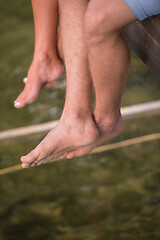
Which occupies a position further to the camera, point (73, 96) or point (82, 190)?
point (82, 190)

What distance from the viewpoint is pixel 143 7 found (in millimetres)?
917

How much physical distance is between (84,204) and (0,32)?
1653 millimetres

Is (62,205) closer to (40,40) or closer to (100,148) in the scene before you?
(100,148)

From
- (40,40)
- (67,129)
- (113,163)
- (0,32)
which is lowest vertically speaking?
(113,163)

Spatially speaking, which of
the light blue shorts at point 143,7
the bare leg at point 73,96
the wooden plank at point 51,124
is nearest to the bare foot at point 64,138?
the bare leg at point 73,96

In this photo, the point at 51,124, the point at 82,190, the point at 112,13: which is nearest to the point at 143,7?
the point at 112,13

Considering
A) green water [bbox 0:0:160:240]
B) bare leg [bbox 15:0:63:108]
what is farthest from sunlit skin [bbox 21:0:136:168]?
green water [bbox 0:0:160:240]

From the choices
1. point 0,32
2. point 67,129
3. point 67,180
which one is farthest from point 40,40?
point 0,32

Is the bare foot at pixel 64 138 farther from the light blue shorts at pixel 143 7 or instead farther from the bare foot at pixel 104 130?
the light blue shorts at pixel 143 7

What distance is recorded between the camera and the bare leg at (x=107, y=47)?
973mm

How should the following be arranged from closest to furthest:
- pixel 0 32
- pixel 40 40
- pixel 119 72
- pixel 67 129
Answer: pixel 119 72 < pixel 67 129 < pixel 40 40 < pixel 0 32

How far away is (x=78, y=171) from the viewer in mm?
1771

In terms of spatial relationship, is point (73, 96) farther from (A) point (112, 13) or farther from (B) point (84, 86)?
(A) point (112, 13)

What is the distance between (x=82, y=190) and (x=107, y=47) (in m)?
0.78
